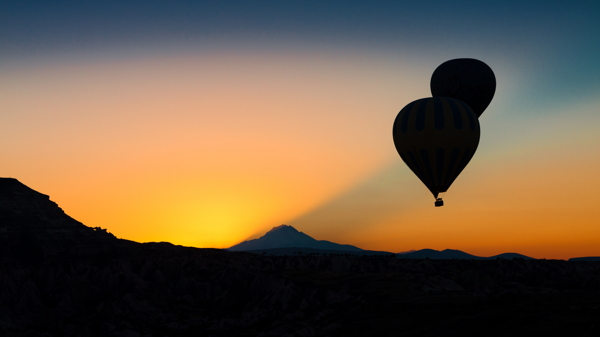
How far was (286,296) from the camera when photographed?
118812 mm

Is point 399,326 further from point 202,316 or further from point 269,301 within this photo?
point 202,316

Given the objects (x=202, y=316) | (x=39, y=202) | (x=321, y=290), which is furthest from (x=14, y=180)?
(x=321, y=290)

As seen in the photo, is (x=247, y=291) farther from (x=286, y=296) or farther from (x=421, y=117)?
(x=421, y=117)

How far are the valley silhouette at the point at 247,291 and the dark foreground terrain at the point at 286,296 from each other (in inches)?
10.8

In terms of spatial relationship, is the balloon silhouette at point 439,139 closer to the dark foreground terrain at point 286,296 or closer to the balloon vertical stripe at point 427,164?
the balloon vertical stripe at point 427,164

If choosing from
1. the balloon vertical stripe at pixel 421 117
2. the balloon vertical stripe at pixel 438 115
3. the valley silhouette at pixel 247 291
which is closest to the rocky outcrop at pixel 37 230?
the valley silhouette at pixel 247 291

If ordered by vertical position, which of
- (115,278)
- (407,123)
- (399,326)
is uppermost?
(407,123)

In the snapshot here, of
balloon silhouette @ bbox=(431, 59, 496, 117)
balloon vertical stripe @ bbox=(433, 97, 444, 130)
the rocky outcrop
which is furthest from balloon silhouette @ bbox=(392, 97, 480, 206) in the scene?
the rocky outcrop

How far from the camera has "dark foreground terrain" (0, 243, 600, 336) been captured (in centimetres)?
8094

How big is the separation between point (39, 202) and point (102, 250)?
77.0 feet

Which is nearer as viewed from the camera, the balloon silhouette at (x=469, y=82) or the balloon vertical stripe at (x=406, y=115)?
the balloon vertical stripe at (x=406, y=115)

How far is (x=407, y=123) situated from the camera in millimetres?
76625

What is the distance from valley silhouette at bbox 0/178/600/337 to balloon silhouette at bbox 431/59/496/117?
25.9 m

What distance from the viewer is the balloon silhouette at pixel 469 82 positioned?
85.7 meters
